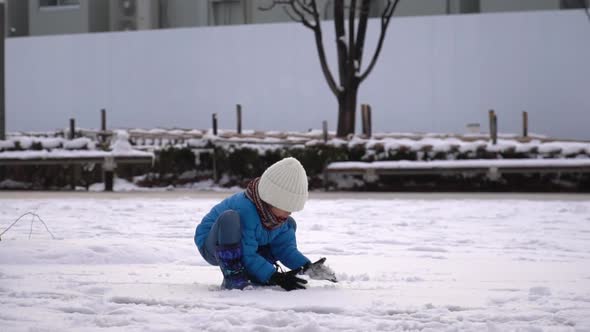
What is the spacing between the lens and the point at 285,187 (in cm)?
464

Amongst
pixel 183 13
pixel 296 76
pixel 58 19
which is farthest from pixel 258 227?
pixel 58 19

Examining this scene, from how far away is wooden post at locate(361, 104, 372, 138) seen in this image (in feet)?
61.7

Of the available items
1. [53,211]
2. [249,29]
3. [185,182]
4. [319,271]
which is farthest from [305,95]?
[319,271]

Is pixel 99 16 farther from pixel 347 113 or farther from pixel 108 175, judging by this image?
pixel 108 175

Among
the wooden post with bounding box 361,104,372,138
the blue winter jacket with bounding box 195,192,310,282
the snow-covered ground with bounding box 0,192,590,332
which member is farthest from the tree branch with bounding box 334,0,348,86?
the blue winter jacket with bounding box 195,192,310,282

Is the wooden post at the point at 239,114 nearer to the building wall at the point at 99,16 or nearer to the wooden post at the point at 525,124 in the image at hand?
the wooden post at the point at 525,124

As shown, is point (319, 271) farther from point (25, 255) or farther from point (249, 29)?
point (249, 29)

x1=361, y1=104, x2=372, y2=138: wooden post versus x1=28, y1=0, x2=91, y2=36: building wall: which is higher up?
x1=28, y1=0, x2=91, y2=36: building wall

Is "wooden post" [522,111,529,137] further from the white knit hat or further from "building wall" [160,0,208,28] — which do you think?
the white knit hat

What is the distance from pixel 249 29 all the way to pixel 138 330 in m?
20.8

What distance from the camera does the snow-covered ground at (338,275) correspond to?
3920mm

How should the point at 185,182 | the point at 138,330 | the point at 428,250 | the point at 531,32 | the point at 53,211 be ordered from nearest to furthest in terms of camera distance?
the point at 138,330, the point at 428,250, the point at 53,211, the point at 185,182, the point at 531,32

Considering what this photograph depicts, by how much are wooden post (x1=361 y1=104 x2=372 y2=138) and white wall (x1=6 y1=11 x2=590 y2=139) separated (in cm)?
269

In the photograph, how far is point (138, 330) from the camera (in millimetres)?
3695
